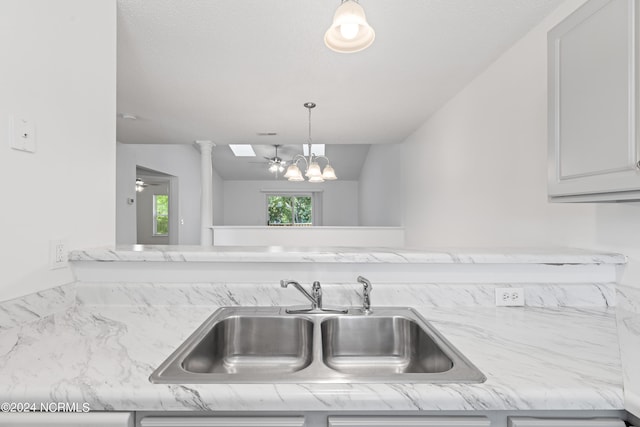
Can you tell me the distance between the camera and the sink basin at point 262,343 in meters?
1.10

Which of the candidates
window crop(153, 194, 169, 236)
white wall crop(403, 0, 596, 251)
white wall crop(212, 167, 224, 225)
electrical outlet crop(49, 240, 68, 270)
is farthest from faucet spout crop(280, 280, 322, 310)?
white wall crop(212, 167, 224, 225)

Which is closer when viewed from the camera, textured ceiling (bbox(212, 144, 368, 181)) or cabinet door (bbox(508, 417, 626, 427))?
cabinet door (bbox(508, 417, 626, 427))

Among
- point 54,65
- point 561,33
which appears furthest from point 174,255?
point 561,33

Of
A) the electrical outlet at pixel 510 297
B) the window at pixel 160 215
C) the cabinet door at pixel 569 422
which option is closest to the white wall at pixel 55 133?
the cabinet door at pixel 569 422

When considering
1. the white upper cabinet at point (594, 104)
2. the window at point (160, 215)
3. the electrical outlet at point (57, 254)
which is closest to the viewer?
the white upper cabinet at point (594, 104)

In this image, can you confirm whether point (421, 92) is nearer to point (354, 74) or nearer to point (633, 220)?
point (354, 74)

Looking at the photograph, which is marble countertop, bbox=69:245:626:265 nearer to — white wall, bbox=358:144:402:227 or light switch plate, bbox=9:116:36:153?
light switch plate, bbox=9:116:36:153

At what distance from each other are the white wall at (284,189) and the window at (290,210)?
0.39 metres

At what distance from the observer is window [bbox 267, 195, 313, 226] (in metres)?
10.0

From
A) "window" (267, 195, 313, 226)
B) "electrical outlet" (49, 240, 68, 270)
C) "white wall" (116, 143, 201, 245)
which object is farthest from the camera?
"window" (267, 195, 313, 226)

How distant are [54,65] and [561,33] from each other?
1838mm

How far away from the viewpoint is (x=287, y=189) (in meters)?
9.71

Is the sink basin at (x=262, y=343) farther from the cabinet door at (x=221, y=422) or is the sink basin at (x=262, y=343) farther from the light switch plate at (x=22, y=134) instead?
the light switch plate at (x=22, y=134)

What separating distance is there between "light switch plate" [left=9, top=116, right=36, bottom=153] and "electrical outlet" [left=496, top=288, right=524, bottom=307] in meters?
1.74
